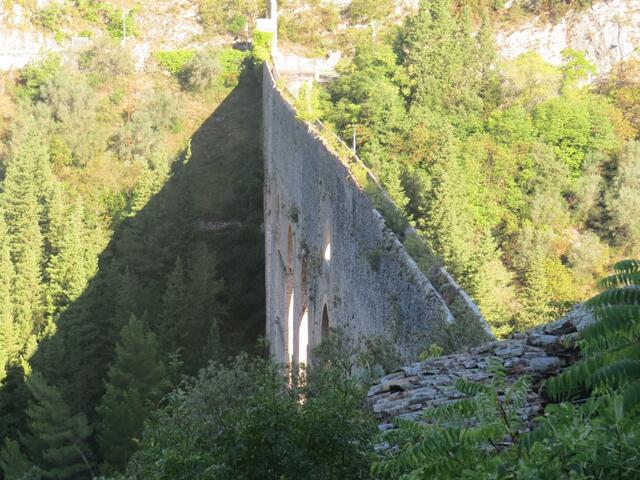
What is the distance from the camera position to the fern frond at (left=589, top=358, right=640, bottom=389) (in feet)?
12.9

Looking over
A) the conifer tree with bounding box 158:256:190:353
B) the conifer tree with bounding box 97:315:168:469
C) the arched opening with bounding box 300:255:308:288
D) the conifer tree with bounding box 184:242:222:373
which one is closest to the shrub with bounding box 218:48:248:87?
the conifer tree with bounding box 184:242:222:373

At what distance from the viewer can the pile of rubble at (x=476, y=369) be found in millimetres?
5539

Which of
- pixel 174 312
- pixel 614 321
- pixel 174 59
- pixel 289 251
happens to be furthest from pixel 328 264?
pixel 174 59

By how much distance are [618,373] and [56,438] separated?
20.1m

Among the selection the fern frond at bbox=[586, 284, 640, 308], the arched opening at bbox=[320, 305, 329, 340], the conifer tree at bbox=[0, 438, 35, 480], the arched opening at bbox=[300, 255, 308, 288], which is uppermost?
the fern frond at bbox=[586, 284, 640, 308]

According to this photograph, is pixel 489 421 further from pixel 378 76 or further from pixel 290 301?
pixel 378 76

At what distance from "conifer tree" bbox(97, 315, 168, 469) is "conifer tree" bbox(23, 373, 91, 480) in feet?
1.78

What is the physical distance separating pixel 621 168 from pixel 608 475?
28.3m

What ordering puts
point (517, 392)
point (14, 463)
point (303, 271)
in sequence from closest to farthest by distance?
point (517, 392) < point (303, 271) < point (14, 463)

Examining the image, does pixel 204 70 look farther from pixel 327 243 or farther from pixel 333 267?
pixel 333 267

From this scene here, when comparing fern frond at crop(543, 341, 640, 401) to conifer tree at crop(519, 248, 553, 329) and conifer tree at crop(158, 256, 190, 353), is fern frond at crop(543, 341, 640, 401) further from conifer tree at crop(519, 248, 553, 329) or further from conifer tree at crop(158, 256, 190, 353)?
conifer tree at crop(158, 256, 190, 353)

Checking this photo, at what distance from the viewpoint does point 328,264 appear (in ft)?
50.0

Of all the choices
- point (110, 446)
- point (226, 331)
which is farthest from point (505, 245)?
point (110, 446)

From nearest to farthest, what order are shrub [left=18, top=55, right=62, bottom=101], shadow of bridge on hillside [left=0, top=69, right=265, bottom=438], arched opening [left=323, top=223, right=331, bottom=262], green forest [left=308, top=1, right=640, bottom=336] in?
arched opening [left=323, top=223, right=331, bottom=262]
green forest [left=308, top=1, right=640, bottom=336]
shadow of bridge on hillside [left=0, top=69, right=265, bottom=438]
shrub [left=18, top=55, right=62, bottom=101]
